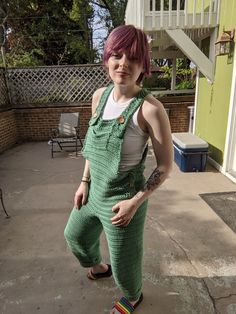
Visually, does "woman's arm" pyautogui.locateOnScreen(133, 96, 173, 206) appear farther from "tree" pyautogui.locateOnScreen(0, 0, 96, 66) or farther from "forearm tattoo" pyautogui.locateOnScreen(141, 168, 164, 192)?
"tree" pyautogui.locateOnScreen(0, 0, 96, 66)

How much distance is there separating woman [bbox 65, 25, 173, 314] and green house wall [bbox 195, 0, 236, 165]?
320cm

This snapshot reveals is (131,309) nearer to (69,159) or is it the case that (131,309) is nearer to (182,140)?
(182,140)

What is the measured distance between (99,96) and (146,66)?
0.35 meters

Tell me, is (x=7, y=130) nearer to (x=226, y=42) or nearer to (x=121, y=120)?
(x=226, y=42)

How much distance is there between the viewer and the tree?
38.6ft

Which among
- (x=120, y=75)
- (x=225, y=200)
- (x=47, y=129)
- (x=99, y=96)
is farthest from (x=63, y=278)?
(x=47, y=129)

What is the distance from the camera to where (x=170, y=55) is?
694cm

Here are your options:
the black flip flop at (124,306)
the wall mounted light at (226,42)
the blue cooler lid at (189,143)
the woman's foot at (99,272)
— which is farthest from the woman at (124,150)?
the wall mounted light at (226,42)

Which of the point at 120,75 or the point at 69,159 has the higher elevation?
the point at 120,75

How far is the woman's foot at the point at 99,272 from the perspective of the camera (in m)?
2.02

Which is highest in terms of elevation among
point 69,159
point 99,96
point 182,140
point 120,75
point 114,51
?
point 114,51

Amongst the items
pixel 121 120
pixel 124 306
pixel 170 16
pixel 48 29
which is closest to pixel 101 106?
pixel 121 120

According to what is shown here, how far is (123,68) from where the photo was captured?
3.77 ft

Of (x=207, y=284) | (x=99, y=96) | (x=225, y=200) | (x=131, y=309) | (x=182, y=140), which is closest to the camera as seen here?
(x=99, y=96)
